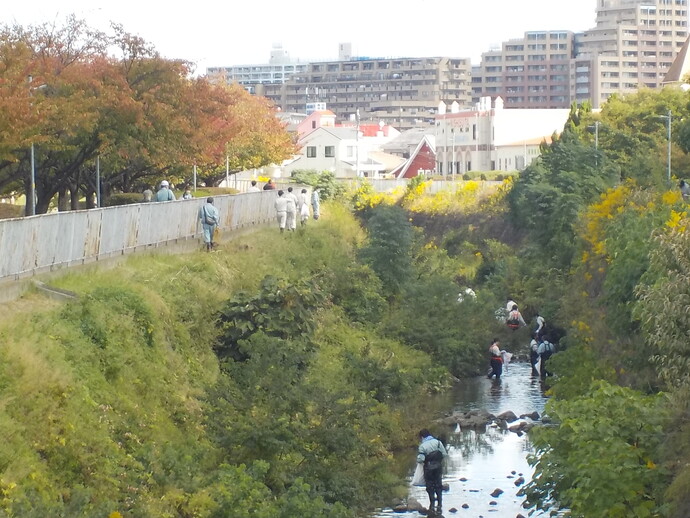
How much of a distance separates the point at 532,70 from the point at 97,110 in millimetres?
149138

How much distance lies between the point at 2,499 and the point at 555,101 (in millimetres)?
Answer: 167630

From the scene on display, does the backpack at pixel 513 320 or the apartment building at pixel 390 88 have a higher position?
the apartment building at pixel 390 88

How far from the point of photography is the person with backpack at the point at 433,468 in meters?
23.7

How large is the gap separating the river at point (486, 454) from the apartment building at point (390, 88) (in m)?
144

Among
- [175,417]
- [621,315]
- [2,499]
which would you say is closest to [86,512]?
[2,499]

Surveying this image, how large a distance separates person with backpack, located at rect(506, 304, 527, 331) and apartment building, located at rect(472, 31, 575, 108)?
5230 inches

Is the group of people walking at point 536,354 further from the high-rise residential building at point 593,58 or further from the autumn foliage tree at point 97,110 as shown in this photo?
the high-rise residential building at point 593,58

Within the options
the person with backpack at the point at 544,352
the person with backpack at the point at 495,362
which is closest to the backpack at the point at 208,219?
the person with backpack at the point at 495,362

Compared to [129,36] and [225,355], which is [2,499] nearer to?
[225,355]

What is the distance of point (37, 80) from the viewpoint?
34438 millimetres

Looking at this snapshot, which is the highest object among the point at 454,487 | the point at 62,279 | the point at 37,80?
the point at 37,80

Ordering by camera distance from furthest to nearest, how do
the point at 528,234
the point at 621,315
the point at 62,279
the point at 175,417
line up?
the point at 528,234
the point at 621,315
the point at 62,279
the point at 175,417

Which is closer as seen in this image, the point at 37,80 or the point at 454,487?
the point at 454,487

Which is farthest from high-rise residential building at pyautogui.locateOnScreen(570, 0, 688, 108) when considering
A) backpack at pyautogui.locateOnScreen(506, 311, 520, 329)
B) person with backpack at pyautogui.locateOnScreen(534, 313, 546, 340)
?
person with backpack at pyautogui.locateOnScreen(534, 313, 546, 340)
